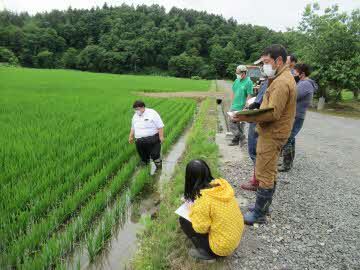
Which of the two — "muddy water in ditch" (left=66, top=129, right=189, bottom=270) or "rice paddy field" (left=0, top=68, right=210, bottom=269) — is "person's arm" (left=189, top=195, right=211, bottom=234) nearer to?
"muddy water in ditch" (left=66, top=129, right=189, bottom=270)

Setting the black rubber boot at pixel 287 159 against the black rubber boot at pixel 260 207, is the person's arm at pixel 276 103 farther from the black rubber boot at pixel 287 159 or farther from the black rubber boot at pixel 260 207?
the black rubber boot at pixel 287 159

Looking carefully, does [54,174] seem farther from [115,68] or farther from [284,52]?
[115,68]

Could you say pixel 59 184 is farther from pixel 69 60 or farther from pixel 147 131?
pixel 69 60

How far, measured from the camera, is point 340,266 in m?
2.35

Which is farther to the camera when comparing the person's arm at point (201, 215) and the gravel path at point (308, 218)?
the gravel path at point (308, 218)

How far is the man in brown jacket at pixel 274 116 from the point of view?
2.40 metres

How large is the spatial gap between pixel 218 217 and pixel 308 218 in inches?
58.2

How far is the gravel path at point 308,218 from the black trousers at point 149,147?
111 centimetres

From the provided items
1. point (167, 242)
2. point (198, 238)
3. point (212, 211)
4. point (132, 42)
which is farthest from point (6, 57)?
point (212, 211)

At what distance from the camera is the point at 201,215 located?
2.17 meters

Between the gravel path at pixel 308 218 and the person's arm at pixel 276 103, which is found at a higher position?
the person's arm at pixel 276 103

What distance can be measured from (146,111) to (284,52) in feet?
7.99

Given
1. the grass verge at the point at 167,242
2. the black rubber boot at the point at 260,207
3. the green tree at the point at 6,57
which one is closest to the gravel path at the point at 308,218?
the black rubber boot at the point at 260,207

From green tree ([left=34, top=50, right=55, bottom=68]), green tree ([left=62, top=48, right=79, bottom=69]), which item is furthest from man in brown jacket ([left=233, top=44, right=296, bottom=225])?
green tree ([left=34, top=50, right=55, bottom=68])
